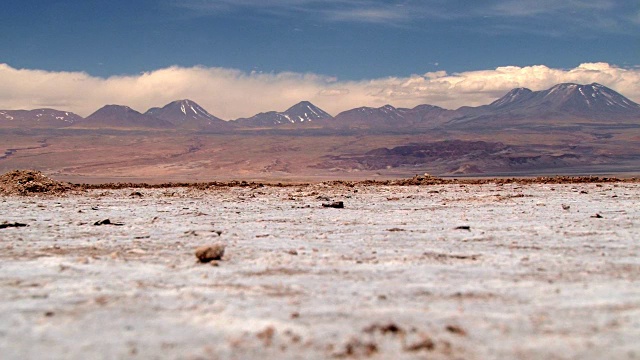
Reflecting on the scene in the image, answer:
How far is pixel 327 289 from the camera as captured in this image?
5.50 m

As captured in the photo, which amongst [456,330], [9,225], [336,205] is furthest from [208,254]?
[336,205]

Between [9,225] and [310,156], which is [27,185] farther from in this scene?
[310,156]

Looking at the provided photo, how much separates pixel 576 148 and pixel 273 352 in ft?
491

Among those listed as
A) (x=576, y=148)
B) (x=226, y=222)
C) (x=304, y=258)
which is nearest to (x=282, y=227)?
(x=226, y=222)

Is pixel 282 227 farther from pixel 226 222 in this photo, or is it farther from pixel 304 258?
pixel 304 258

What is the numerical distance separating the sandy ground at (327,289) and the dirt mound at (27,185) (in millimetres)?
8087

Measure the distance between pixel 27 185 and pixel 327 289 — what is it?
1601 centimetres

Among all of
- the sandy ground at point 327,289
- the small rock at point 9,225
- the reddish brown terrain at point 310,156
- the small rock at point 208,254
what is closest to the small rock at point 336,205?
the sandy ground at point 327,289

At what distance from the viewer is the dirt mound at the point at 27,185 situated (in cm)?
1859

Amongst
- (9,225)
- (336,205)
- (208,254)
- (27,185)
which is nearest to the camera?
(208,254)

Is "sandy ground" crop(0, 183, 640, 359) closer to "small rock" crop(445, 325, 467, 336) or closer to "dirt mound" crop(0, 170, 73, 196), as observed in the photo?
"small rock" crop(445, 325, 467, 336)

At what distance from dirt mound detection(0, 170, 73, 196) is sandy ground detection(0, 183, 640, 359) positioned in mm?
8087

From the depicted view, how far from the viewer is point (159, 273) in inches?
247

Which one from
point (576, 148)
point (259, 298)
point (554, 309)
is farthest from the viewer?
point (576, 148)
